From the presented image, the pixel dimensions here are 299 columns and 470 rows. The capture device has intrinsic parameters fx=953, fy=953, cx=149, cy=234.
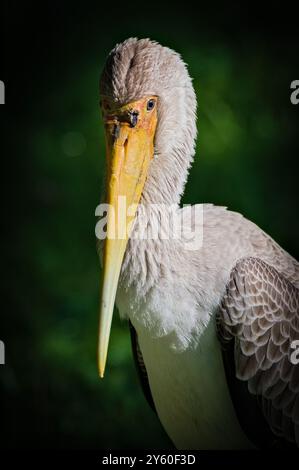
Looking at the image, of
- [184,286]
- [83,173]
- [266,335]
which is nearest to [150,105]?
[184,286]

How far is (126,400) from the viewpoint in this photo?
13.2 feet

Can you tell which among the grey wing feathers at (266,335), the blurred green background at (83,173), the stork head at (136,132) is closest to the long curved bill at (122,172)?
the stork head at (136,132)

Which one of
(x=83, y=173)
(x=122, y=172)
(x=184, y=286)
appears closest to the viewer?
(x=122, y=172)

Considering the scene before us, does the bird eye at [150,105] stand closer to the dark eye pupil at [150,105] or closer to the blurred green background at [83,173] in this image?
the dark eye pupil at [150,105]

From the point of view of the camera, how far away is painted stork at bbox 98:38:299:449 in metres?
2.62

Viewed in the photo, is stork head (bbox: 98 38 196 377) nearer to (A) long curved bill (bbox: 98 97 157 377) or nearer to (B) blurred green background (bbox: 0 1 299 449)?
(A) long curved bill (bbox: 98 97 157 377)

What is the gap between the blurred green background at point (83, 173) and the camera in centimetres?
406

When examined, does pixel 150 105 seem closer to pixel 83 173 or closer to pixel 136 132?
pixel 136 132

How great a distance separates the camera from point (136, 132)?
2.63 meters

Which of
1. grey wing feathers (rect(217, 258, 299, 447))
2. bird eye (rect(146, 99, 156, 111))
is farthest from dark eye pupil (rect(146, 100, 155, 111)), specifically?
grey wing feathers (rect(217, 258, 299, 447))

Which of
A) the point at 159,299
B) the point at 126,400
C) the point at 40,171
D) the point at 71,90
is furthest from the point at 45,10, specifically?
the point at 159,299

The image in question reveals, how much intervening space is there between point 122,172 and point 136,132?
0.39ft

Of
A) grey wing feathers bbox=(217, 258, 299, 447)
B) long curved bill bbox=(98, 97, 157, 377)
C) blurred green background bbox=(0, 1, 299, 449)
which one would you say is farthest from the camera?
blurred green background bbox=(0, 1, 299, 449)

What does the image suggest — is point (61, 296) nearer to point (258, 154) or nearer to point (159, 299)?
point (258, 154)
